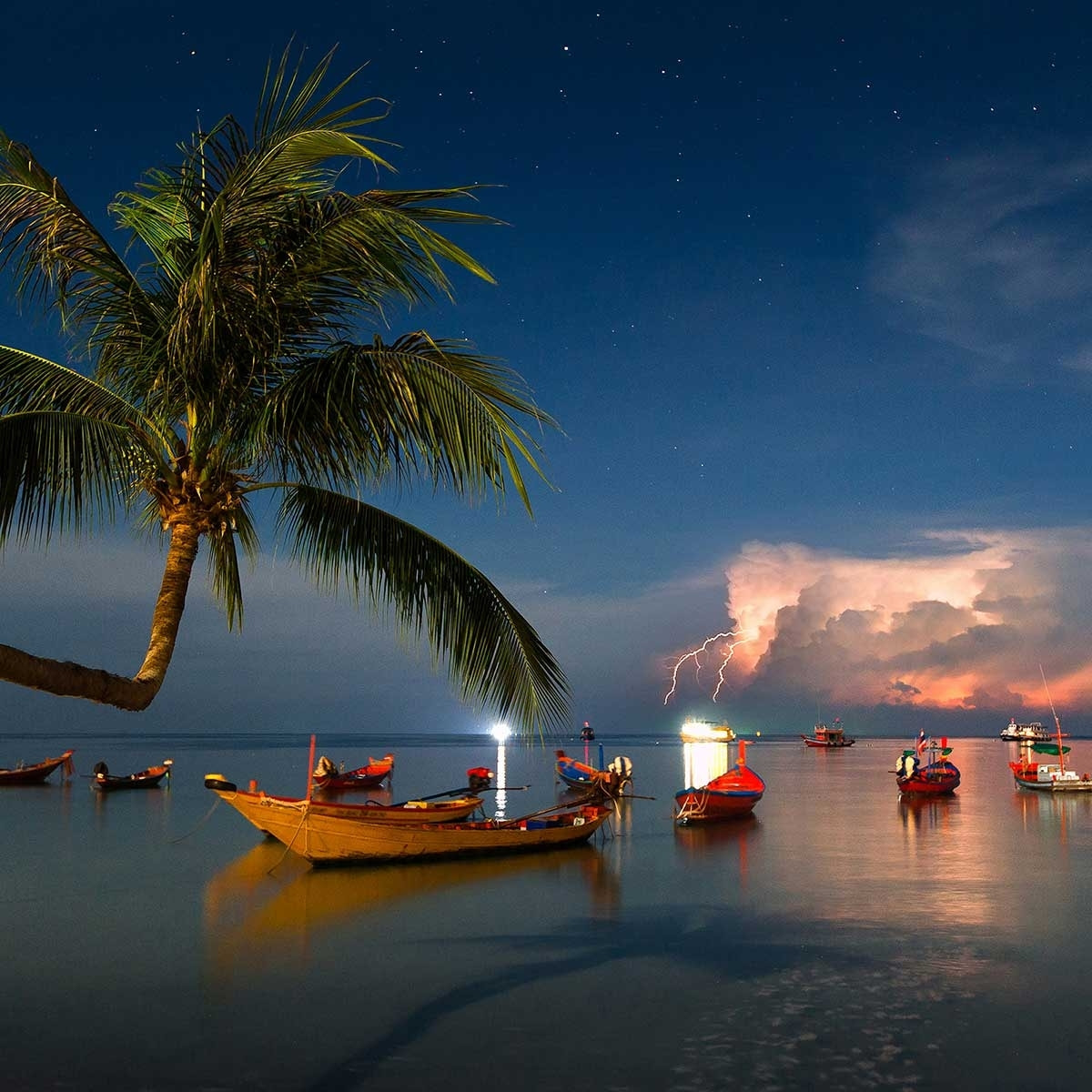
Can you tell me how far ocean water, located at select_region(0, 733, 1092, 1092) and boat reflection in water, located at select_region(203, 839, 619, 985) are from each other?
0.34 ft

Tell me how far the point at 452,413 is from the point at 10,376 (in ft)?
7.65

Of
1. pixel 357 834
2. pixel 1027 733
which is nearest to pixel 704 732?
pixel 1027 733

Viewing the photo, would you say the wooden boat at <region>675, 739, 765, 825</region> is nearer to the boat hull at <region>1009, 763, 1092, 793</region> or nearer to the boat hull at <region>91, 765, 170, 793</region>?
the boat hull at <region>1009, 763, 1092, 793</region>

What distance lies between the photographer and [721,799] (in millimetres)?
37188

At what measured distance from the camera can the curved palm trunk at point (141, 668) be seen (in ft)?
12.7

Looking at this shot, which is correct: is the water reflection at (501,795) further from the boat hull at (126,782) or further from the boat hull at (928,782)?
the boat hull at (928,782)

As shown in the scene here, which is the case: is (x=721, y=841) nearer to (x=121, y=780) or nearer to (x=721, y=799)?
(x=721, y=799)

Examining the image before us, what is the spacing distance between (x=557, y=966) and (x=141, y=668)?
13.5 meters

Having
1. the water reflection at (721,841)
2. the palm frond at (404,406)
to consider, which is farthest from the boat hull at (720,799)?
the palm frond at (404,406)

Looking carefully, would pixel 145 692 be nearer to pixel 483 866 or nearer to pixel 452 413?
pixel 452 413

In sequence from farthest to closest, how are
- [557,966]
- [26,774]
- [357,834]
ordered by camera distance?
[26,774] → [357,834] → [557,966]

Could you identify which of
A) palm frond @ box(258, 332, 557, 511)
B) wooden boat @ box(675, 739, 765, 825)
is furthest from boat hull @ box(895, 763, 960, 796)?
palm frond @ box(258, 332, 557, 511)

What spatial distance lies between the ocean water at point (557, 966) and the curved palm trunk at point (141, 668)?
25.8ft

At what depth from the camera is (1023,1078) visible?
37.5 ft
